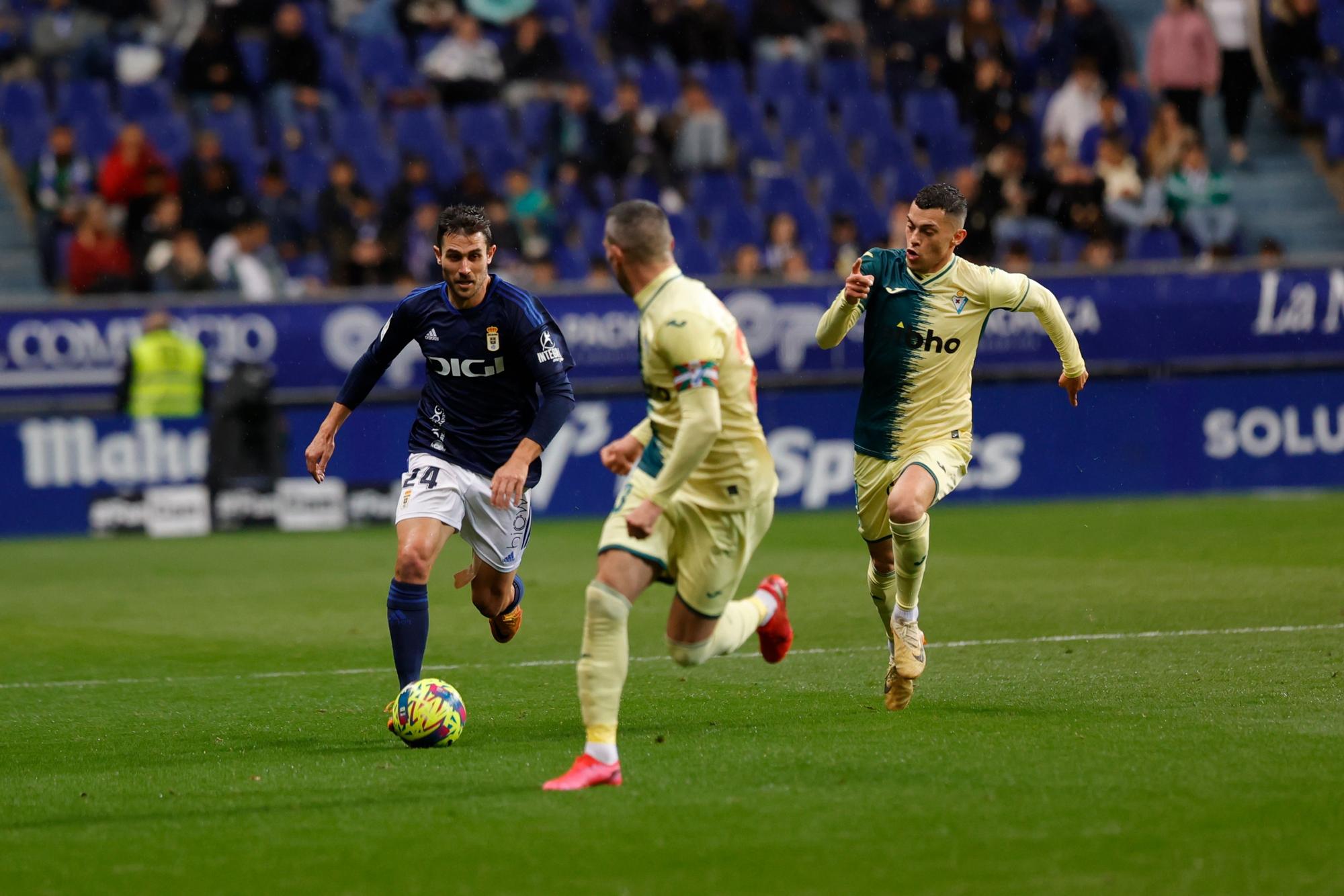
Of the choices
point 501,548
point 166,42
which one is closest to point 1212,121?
point 166,42

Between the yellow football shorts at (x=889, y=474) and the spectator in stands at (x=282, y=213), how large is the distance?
13240 millimetres

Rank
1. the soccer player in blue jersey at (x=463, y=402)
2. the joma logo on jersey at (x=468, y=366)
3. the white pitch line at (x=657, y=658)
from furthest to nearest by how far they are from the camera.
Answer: the white pitch line at (x=657, y=658) → the joma logo on jersey at (x=468, y=366) → the soccer player in blue jersey at (x=463, y=402)

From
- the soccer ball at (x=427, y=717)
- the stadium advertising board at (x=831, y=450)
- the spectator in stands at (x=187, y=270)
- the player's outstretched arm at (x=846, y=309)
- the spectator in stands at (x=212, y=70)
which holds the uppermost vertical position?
the spectator in stands at (x=212, y=70)

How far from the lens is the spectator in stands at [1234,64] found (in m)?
23.6

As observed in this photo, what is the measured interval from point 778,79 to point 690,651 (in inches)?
714

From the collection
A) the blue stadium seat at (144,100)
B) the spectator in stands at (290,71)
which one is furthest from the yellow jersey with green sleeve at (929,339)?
the blue stadium seat at (144,100)

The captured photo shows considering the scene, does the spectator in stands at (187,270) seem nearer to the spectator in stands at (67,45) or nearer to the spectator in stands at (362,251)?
the spectator in stands at (362,251)

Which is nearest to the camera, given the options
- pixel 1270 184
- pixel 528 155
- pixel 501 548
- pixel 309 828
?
pixel 309 828

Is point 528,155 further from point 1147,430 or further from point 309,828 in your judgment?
point 309,828

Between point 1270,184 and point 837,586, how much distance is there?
14022mm

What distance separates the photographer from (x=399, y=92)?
22.9 metres

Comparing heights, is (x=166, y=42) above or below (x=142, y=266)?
above

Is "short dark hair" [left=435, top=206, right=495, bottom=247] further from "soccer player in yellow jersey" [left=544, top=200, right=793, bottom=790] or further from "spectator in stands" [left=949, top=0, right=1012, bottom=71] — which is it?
"spectator in stands" [left=949, top=0, right=1012, bottom=71]

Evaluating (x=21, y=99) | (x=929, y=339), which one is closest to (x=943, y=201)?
(x=929, y=339)
